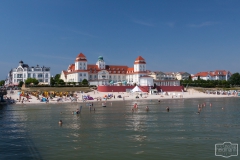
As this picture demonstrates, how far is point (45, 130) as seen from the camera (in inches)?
929

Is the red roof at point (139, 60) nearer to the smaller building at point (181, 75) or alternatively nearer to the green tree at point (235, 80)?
the green tree at point (235, 80)

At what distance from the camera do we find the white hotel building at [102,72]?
9938 centimetres

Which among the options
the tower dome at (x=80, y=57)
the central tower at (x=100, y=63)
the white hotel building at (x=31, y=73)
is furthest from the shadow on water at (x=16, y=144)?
the white hotel building at (x=31, y=73)

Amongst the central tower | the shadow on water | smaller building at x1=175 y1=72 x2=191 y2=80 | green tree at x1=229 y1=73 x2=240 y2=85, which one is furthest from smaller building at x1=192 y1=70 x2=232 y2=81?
the shadow on water

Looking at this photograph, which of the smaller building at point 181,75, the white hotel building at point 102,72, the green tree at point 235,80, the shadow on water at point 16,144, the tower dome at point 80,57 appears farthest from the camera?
the smaller building at point 181,75

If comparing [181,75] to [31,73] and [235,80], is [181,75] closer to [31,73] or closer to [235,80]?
[235,80]

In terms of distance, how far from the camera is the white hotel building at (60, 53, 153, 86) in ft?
326

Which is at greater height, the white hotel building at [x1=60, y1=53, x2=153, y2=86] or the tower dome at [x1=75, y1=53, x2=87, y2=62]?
the tower dome at [x1=75, y1=53, x2=87, y2=62]

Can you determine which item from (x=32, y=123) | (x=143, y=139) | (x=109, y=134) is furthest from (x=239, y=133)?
(x=32, y=123)

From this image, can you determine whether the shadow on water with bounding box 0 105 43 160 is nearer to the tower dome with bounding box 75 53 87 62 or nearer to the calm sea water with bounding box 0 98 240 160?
the calm sea water with bounding box 0 98 240 160

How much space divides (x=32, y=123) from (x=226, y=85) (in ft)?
298

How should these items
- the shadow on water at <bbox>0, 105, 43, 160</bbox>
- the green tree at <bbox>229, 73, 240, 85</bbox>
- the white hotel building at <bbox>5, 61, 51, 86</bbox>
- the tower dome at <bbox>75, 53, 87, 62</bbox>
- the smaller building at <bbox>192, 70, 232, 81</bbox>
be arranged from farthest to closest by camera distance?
the smaller building at <bbox>192, 70, 232, 81</bbox> → the green tree at <bbox>229, 73, 240, 85</bbox> → the white hotel building at <bbox>5, 61, 51, 86</bbox> → the tower dome at <bbox>75, 53, 87, 62</bbox> → the shadow on water at <bbox>0, 105, 43, 160</bbox>

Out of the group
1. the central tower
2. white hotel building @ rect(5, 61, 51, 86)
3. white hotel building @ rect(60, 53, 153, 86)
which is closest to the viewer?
white hotel building @ rect(60, 53, 153, 86)

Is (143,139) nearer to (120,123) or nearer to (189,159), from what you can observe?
(189,159)
